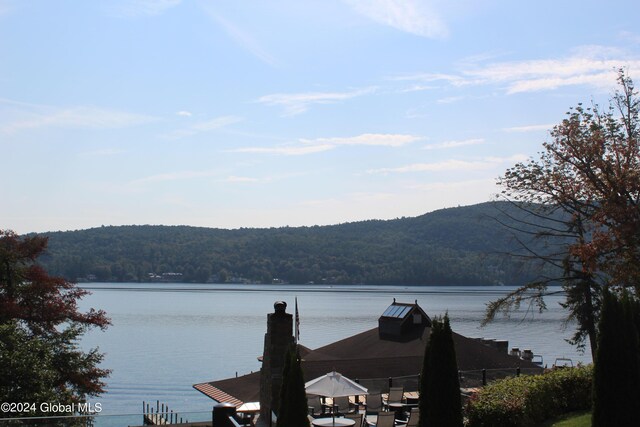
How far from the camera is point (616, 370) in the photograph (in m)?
12.5

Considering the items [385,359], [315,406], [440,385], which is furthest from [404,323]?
[440,385]

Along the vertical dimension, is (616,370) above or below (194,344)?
above

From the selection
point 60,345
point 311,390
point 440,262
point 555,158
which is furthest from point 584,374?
point 440,262

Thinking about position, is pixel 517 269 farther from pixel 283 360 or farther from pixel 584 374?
pixel 283 360

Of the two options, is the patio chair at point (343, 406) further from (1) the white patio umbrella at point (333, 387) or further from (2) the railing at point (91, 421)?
(2) the railing at point (91, 421)

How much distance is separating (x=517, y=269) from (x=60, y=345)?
58.2ft

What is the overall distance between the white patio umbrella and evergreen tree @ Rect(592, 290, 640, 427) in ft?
31.3

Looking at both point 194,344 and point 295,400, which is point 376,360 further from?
point 194,344

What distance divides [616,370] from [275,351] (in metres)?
6.63

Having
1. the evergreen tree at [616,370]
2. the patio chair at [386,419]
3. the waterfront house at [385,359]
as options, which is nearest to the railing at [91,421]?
the patio chair at [386,419]

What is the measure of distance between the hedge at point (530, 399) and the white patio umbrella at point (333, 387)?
16.6 ft

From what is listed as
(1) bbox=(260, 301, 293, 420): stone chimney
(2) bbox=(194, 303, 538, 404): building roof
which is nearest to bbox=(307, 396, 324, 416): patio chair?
(2) bbox=(194, 303, 538, 404): building roof

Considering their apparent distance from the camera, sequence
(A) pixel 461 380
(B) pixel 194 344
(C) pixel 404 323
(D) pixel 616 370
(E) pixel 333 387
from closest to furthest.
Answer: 1. (D) pixel 616 370
2. (E) pixel 333 387
3. (A) pixel 461 380
4. (C) pixel 404 323
5. (B) pixel 194 344

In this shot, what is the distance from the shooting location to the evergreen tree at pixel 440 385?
13.7 m
